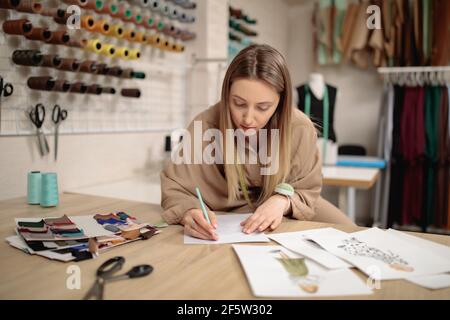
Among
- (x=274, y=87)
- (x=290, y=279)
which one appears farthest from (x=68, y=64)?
(x=290, y=279)

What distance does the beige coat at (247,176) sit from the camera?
3.84ft

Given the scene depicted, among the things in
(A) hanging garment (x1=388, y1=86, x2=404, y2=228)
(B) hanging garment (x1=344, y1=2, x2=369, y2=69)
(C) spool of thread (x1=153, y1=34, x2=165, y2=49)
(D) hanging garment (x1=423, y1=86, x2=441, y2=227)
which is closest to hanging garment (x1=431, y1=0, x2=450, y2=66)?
(D) hanging garment (x1=423, y1=86, x2=441, y2=227)

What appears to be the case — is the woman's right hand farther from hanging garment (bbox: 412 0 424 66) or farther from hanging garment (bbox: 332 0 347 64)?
hanging garment (bbox: 332 0 347 64)

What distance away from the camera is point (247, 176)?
124 centimetres

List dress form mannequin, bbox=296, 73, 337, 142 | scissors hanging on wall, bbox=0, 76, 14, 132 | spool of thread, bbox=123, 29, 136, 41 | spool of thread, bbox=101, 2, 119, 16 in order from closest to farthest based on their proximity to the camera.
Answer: scissors hanging on wall, bbox=0, 76, 14, 132 → spool of thread, bbox=101, 2, 119, 16 → spool of thread, bbox=123, 29, 136, 41 → dress form mannequin, bbox=296, 73, 337, 142

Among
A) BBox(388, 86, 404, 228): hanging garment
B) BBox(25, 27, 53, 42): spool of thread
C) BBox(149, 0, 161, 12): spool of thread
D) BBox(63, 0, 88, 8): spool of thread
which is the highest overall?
BBox(149, 0, 161, 12): spool of thread

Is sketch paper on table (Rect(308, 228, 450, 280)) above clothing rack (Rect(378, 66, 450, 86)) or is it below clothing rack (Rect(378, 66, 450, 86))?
below

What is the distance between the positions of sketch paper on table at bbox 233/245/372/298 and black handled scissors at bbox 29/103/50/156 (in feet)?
3.31

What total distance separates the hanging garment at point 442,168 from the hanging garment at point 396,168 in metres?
0.26

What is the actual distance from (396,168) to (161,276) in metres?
2.75

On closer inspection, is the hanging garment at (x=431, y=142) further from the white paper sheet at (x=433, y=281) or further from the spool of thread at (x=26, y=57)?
the spool of thread at (x=26, y=57)

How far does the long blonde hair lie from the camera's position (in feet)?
3.50

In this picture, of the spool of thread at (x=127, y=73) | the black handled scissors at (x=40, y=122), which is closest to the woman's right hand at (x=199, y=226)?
the black handled scissors at (x=40, y=122)

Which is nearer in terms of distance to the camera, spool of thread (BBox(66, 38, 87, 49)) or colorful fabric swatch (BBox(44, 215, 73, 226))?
colorful fabric swatch (BBox(44, 215, 73, 226))
